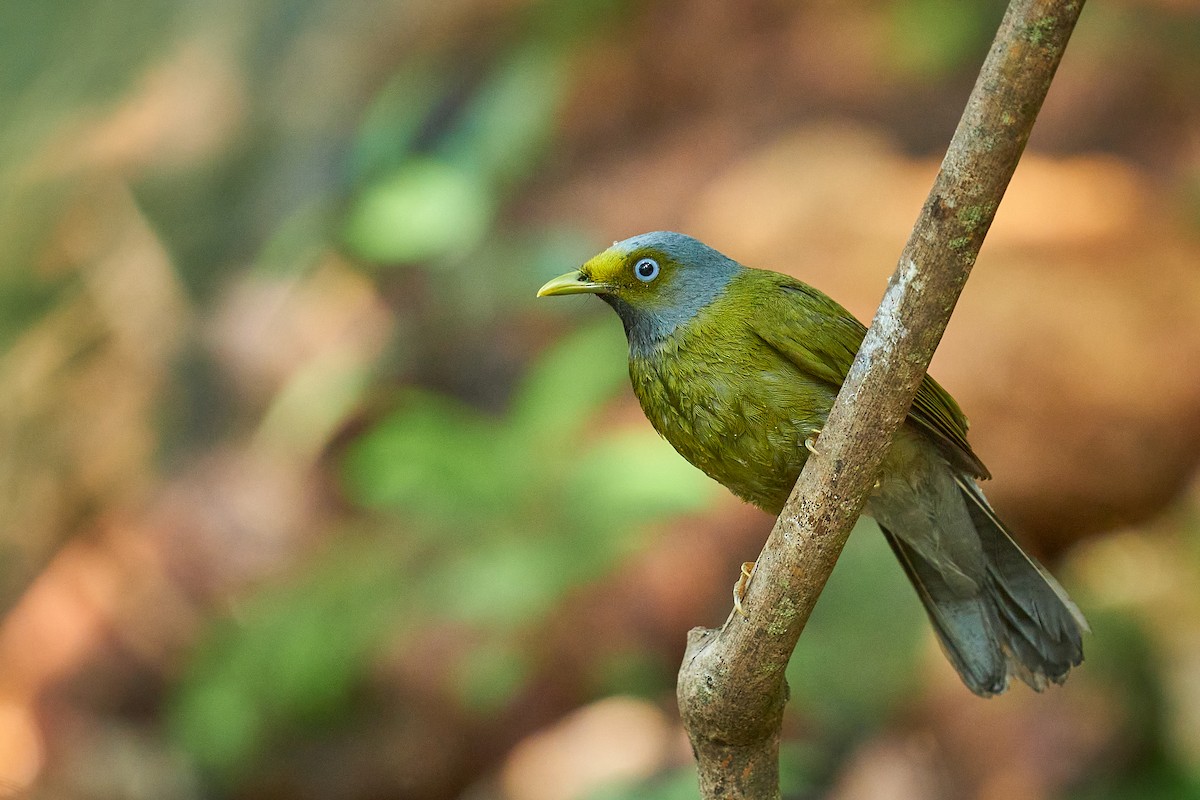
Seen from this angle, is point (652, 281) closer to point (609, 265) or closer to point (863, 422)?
point (609, 265)

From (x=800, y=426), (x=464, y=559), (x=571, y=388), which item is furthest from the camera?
(x=571, y=388)

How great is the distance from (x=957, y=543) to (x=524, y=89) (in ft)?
18.0

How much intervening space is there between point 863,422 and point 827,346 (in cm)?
67

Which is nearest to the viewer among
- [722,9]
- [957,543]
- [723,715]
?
[723,715]

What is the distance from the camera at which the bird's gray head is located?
3.38 metres

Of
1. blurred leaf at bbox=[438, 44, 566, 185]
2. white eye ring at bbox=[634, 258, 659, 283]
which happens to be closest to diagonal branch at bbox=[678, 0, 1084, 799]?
white eye ring at bbox=[634, 258, 659, 283]

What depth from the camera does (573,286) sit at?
136 inches

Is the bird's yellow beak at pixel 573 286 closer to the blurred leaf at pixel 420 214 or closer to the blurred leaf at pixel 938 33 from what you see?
the blurred leaf at pixel 420 214

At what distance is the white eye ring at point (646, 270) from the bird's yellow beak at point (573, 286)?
11 centimetres

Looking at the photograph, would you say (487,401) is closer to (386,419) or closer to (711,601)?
(386,419)

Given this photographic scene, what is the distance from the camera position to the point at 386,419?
22.7 feet

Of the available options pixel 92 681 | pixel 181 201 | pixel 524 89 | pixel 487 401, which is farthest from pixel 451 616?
pixel 181 201

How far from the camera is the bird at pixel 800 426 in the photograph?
10.3 ft

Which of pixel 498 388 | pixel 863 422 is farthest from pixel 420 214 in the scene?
pixel 863 422
